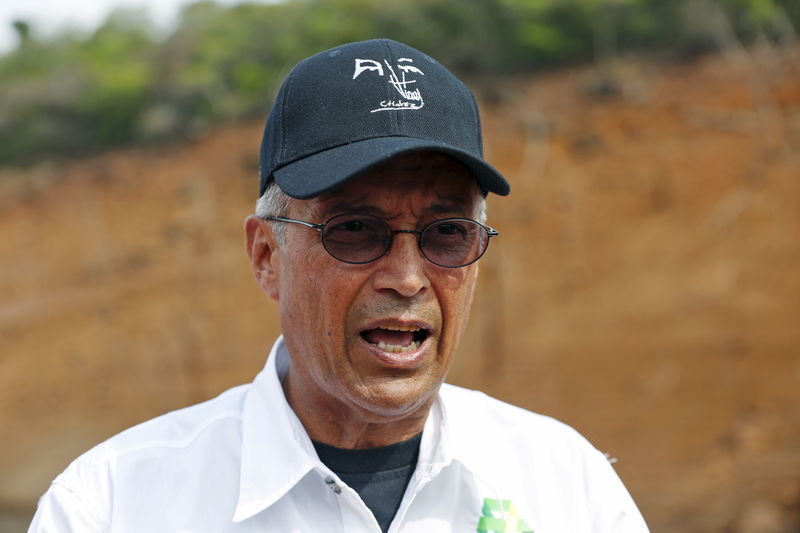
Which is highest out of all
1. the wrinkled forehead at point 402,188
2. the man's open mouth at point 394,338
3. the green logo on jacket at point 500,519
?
the wrinkled forehead at point 402,188

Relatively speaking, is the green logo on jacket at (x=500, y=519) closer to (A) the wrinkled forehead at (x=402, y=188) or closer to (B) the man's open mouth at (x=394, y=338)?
(B) the man's open mouth at (x=394, y=338)

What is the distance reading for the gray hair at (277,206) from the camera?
5.95 feet

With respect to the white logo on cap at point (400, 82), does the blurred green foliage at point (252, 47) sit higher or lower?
higher

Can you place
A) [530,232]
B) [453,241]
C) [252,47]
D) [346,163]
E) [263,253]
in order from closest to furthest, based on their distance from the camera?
[346,163] < [453,241] < [263,253] < [530,232] < [252,47]

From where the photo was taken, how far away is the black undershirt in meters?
1.75

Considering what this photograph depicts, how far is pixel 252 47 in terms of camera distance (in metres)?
12.3

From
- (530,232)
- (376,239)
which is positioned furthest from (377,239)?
(530,232)

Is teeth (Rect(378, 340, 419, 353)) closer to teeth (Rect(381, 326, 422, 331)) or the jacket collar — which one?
teeth (Rect(381, 326, 422, 331))

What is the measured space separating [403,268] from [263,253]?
1.38ft

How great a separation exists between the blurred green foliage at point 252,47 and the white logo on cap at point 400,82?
9.36 metres

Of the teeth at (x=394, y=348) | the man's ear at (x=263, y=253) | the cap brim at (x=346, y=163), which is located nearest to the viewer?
the cap brim at (x=346, y=163)

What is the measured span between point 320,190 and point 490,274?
791cm

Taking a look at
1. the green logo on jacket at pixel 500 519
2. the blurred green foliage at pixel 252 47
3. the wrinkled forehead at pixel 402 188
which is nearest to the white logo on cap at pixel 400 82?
the wrinkled forehead at pixel 402 188

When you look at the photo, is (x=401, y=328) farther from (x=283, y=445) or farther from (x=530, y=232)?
(x=530, y=232)
